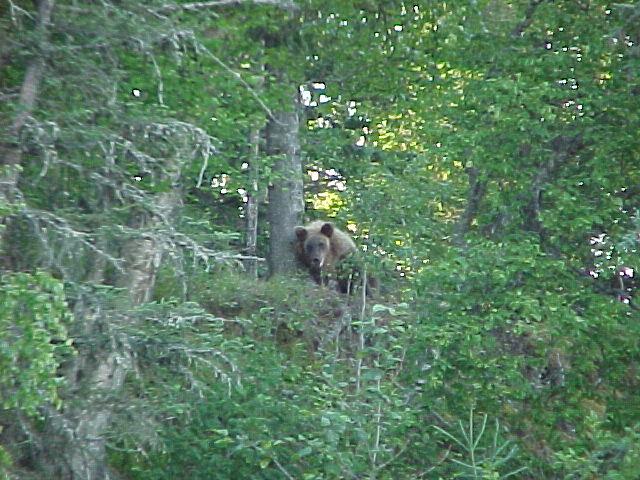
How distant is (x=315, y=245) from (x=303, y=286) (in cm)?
256

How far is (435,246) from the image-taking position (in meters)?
13.0

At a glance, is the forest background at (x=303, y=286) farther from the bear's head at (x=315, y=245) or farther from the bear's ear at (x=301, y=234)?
the bear's ear at (x=301, y=234)

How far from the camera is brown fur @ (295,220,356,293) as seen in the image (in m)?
16.6

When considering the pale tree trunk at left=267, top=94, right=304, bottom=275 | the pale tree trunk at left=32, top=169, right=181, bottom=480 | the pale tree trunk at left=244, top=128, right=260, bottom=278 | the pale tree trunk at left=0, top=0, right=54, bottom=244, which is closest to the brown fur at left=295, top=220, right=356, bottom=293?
the pale tree trunk at left=267, top=94, right=304, bottom=275

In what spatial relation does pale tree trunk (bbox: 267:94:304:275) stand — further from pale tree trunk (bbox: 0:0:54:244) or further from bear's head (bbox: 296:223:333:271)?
pale tree trunk (bbox: 0:0:54:244)

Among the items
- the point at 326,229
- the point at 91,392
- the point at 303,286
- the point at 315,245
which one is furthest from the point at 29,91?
the point at 326,229

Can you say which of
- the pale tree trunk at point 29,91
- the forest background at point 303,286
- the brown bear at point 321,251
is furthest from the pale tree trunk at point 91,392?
the brown bear at point 321,251

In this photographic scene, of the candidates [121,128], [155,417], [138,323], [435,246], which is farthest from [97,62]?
[435,246]

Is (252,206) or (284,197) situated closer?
(284,197)

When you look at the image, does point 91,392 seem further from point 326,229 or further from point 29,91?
point 326,229

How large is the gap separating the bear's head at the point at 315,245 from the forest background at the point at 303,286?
2.29 metres

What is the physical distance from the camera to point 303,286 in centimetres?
1438

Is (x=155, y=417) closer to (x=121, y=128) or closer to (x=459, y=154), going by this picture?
(x=121, y=128)

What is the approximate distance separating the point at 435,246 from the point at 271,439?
3663mm
